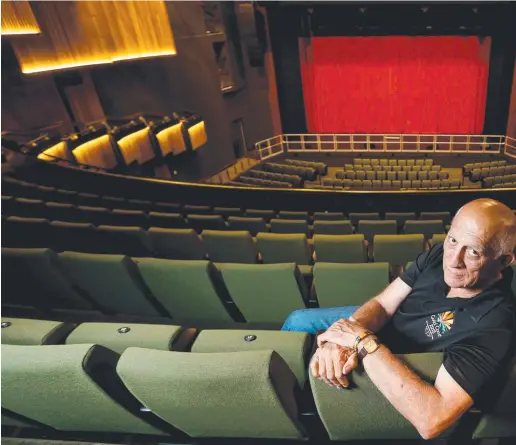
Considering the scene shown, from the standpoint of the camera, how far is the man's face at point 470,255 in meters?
1.02

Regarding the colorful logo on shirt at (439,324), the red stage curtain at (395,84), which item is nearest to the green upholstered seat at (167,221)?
the colorful logo on shirt at (439,324)

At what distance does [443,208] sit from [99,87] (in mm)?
6923

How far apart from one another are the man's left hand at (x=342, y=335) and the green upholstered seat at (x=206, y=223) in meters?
2.38

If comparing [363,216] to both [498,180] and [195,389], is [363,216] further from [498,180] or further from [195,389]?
[498,180]

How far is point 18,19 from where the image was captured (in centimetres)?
576

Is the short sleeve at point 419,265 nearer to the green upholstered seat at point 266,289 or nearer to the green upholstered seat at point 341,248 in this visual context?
the green upholstered seat at point 266,289

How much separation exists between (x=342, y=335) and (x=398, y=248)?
61.6 inches

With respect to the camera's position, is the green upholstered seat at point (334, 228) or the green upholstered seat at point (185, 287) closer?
the green upholstered seat at point (185, 287)

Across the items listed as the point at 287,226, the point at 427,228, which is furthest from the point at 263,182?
the point at 427,228

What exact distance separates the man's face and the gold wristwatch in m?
0.30

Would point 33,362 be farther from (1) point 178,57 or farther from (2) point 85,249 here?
(1) point 178,57

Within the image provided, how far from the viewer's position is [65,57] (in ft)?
21.6

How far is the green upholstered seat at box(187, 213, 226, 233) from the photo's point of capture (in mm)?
3439

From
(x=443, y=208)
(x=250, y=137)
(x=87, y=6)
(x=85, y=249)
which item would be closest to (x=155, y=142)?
(x=87, y=6)
